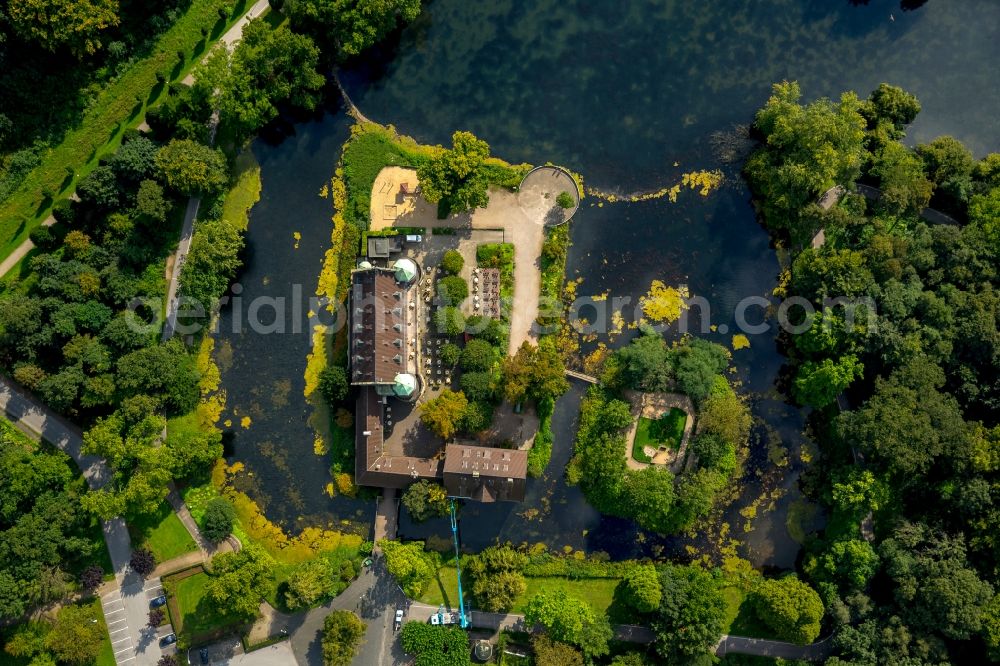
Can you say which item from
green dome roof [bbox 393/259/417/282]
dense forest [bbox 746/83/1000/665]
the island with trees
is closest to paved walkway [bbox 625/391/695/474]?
the island with trees

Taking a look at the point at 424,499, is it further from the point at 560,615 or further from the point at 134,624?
the point at 134,624

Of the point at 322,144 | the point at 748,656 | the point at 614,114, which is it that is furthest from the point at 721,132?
the point at 748,656

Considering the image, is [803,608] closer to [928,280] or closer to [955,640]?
[955,640]

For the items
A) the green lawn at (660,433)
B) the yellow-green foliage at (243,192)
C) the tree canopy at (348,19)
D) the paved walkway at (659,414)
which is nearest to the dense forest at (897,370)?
the paved walkway at (659,414)

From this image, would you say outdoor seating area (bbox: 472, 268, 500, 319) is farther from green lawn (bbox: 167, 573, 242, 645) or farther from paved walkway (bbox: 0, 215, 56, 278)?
paved walkway (bbox: 0, 215, 56, 278)

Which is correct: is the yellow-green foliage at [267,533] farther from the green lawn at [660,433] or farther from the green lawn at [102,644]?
the green lawn at [660,433]

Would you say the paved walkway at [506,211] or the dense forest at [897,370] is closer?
the dense forest at [897,370]
